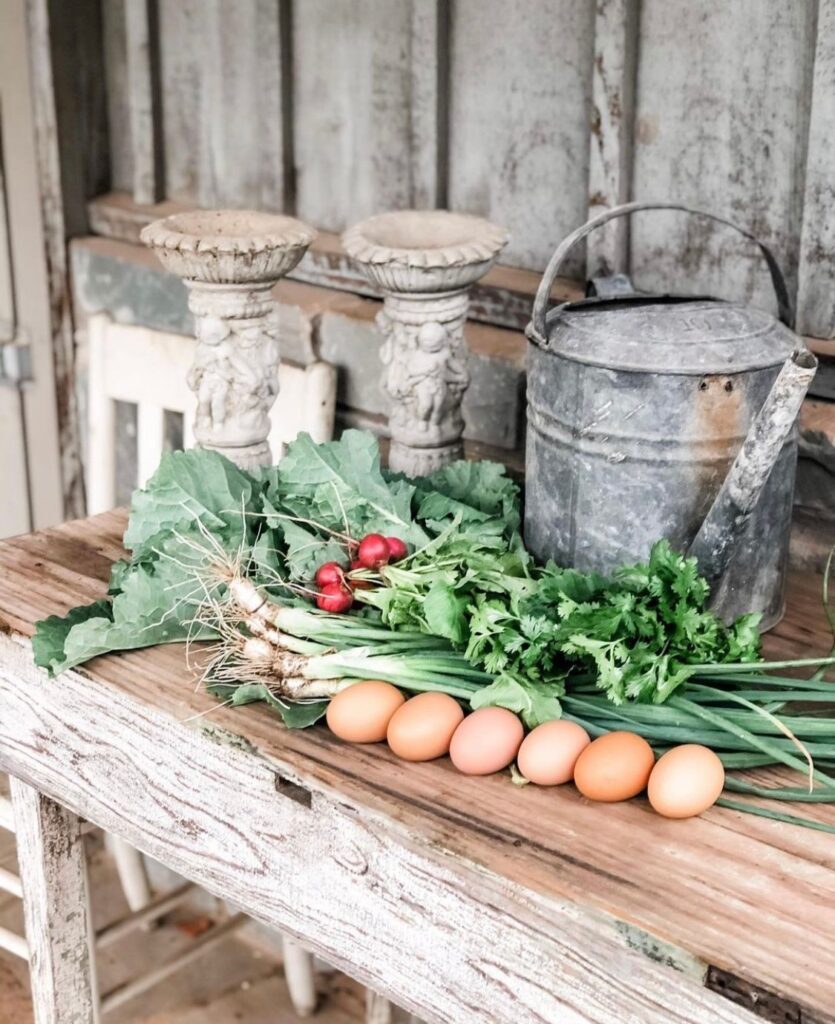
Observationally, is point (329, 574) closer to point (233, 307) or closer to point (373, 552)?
point (373, 552)

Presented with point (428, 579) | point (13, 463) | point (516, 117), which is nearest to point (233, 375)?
point (428, 579)

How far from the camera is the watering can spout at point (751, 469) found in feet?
4.16

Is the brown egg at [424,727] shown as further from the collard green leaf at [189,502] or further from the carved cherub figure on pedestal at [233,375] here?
the carved cherub figure on pedestal at [233,375]

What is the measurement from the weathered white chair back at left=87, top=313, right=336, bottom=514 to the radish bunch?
0.72 metres

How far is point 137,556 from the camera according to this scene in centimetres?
157

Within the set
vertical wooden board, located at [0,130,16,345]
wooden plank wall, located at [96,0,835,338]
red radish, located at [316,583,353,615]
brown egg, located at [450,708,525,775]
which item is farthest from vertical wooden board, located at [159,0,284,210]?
brown egg, located at [450,708,525,775]

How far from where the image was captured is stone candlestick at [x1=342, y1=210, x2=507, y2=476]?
63.5 inches

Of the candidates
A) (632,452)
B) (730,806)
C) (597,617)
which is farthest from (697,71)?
(730,806)

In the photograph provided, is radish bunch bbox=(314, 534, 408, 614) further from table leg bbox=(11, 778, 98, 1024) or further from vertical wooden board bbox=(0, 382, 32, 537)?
vertical wooden board bbox=(0, 382, 32, 537)

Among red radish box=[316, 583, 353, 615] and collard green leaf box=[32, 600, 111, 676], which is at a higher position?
red radish box=[316, 583, 353, 615]

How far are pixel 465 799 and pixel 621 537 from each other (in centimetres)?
36

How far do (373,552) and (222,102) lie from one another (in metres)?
1.23

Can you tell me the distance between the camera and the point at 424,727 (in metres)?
1.29

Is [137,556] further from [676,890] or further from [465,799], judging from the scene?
[676,890]
